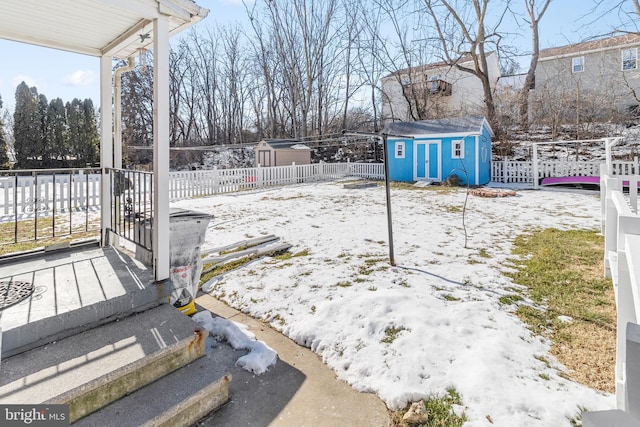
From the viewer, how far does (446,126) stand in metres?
15.0

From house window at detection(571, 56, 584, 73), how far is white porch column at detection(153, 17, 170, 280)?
1007 inches

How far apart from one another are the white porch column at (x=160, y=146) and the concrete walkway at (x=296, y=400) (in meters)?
0.90

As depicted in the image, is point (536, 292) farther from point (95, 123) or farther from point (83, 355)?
point (95, 123)

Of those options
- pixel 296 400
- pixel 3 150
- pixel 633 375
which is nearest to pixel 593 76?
pixel 296 400

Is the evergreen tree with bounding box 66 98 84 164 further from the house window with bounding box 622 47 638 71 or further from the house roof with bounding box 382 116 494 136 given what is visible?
the house window with bounding box 622 47 638 71

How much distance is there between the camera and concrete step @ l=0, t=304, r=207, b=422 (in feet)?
5.40

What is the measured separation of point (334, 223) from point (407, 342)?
4.33 m

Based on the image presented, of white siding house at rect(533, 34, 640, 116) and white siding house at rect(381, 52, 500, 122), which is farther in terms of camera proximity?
white siding house at rect(381, 52, 500, 122)

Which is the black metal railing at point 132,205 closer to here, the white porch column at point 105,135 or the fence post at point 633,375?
the white porch column at point 105,135

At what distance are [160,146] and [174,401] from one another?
185 centimetres

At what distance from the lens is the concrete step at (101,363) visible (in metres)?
1.64

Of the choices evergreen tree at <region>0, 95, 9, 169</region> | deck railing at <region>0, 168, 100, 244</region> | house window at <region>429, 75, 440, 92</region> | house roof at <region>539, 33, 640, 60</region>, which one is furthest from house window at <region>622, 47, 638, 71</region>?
evergreen tree at <region>0, 95, 9, 169</region>

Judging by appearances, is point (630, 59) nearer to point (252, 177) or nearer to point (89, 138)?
point (252, 177)

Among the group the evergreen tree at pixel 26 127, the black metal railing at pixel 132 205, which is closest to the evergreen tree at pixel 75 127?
the evergreen tree at pixel 26 127
